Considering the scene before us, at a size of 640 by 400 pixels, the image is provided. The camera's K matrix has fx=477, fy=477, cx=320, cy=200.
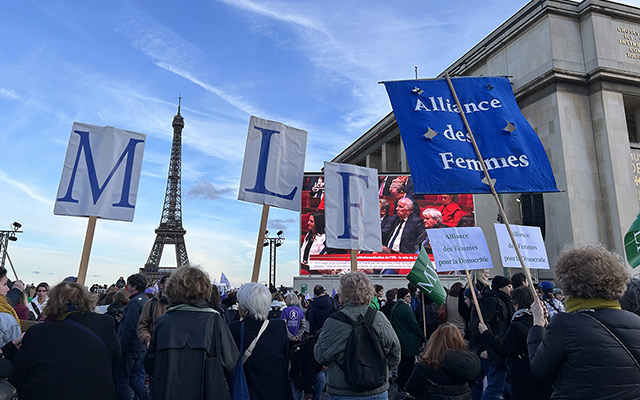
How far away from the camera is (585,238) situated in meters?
23.7

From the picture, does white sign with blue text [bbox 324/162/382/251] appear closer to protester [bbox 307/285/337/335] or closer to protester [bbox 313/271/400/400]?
protester [bbox 307/285/337/335]

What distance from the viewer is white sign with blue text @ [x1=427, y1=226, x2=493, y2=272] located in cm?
790

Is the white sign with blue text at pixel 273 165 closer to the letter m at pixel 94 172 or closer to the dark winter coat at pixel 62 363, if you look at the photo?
the letter m at pixel 94 172

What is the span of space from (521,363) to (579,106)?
85.0 feet

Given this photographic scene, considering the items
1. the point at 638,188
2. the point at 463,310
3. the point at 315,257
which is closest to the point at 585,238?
the point at 638,188

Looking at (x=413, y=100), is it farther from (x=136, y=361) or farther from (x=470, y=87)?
(x=136, y=361)

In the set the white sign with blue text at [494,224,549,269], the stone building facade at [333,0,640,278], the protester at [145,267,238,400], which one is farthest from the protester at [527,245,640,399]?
the stone building facade at [333,0,640,278]

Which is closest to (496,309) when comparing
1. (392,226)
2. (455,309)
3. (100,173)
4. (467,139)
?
(455,309)

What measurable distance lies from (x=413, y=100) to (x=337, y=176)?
8.03 ft

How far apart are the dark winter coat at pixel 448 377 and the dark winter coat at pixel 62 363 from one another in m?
2.44

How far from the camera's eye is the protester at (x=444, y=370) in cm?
391

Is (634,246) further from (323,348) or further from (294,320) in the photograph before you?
(294,320)

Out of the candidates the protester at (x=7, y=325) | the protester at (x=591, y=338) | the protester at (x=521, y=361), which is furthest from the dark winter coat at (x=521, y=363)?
the protester at (x=7, y=325)

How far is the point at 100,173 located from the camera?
6.23 meters
